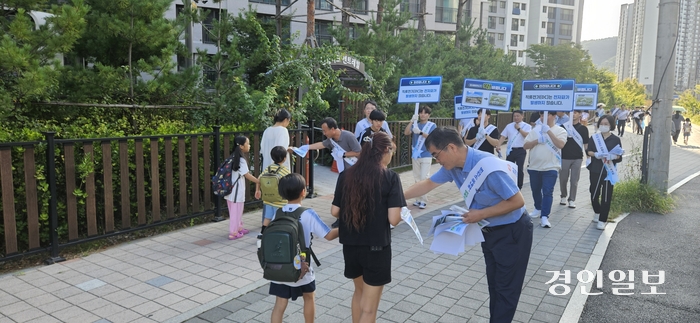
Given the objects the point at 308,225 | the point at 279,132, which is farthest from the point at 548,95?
the point at 308,225

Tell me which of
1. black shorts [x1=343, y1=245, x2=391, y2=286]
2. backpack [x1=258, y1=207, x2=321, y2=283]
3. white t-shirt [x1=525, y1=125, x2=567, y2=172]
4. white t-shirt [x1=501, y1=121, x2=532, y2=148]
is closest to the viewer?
backpack [x1=258, y1=207, x2=321, y2=283]

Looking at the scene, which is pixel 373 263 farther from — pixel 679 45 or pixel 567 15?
pixel 567 15

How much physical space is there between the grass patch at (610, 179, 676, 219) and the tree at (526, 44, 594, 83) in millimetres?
35872

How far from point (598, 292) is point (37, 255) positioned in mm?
6413

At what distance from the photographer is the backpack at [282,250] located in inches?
140

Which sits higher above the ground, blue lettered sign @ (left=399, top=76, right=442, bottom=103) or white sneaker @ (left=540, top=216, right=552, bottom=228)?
blue lettered sign @ (left=399, top=76, right=442, bottom=103)

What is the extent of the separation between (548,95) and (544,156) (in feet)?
3.26

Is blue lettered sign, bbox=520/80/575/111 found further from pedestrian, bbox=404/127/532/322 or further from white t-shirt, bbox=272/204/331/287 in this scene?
white t-shirt, bbox=272/204/331/287

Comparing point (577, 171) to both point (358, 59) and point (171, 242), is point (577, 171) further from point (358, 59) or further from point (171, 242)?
point (171, 242)

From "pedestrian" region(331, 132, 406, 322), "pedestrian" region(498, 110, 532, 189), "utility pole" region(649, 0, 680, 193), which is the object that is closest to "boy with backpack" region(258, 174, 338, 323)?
"pedestrian" region(331, 132, 406, 322)

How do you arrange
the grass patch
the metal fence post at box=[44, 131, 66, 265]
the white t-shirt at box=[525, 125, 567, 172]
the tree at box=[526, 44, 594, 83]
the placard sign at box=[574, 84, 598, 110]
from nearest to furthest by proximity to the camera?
the metal fence post at box=[44, 131, 66, 265] < the white t-shirt at box=[525, 125, 567, 172] < the grass patch < the placard sign at box=[574, 84, 598, 110] < the tree at box=[526, 44, 594, 83]

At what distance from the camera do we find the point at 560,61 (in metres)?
44.1

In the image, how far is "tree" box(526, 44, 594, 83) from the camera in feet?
144

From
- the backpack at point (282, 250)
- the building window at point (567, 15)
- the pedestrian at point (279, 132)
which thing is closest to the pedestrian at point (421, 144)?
the pedestrian at point (279, 132)
